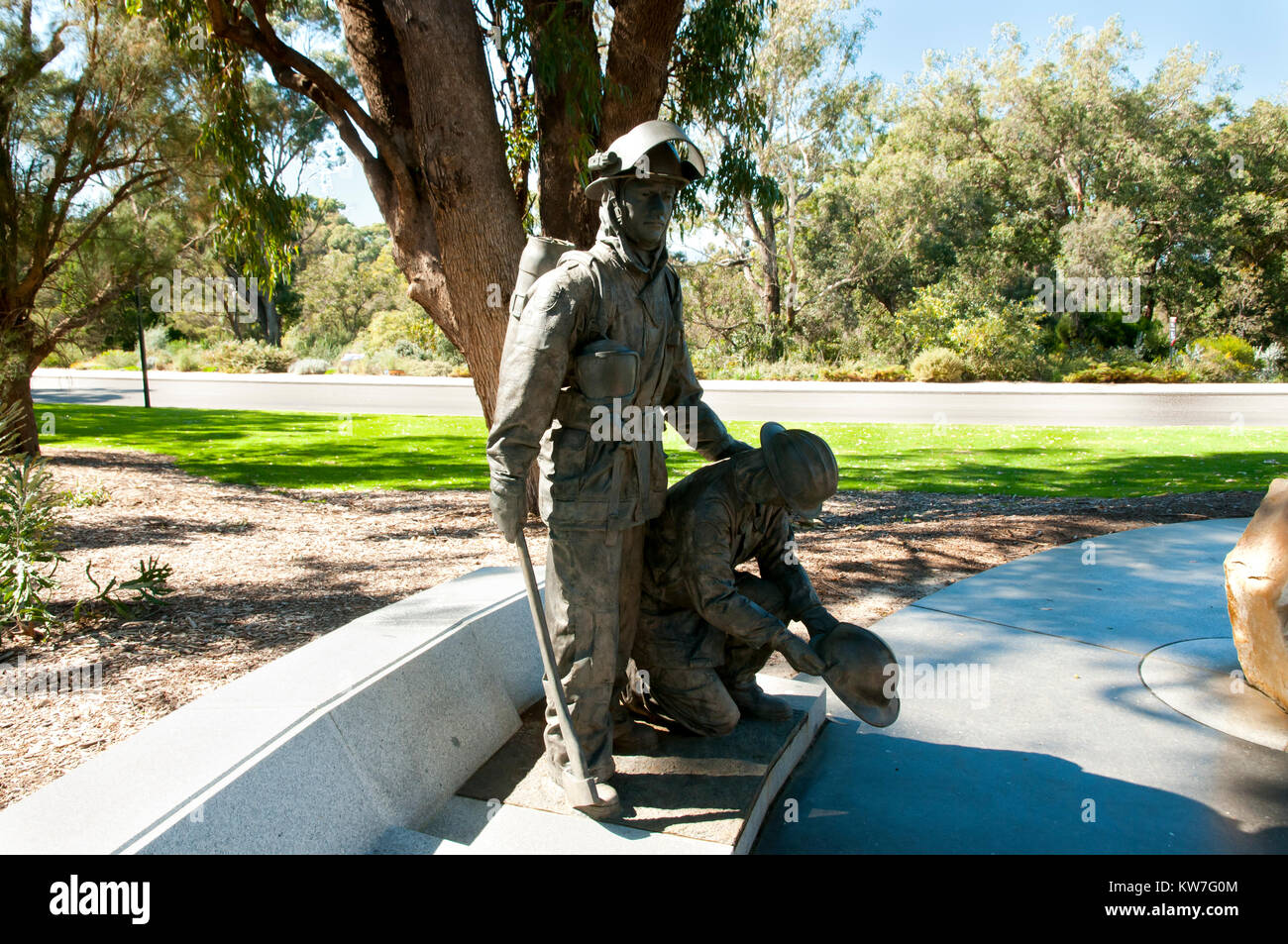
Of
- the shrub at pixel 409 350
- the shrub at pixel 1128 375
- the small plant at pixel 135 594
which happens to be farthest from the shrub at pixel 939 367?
the small plant at pixel 135 594

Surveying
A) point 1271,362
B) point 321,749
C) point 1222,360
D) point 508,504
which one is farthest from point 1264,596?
point 1271,362

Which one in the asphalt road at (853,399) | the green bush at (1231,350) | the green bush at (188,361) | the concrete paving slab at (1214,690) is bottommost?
Result: the concrete paving slab at (1214,690)

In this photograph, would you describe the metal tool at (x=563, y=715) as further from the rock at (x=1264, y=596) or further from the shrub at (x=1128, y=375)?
the shrub at (x=1128, y=375)

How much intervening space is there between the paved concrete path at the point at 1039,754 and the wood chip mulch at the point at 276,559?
84 cm

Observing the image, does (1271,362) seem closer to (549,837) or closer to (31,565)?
(549,837)

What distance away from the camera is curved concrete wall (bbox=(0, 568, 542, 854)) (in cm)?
241

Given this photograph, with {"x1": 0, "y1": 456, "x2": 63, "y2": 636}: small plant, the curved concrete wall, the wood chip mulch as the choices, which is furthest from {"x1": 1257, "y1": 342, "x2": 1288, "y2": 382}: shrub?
{"x1": 0, "y1": 456, "x2": 63, "y2": 636}: small plant

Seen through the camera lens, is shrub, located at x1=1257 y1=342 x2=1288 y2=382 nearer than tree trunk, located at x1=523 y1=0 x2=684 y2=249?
No

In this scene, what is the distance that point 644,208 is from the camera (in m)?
3.06

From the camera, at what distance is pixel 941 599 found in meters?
5.83

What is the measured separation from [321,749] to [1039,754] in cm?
295

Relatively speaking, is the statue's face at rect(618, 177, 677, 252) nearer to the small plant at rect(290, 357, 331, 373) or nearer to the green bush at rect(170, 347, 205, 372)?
the small plant at rect(290, 357, 331, 373)

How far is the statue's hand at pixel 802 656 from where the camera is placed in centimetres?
307

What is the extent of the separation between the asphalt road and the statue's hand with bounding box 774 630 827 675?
13266 mm
